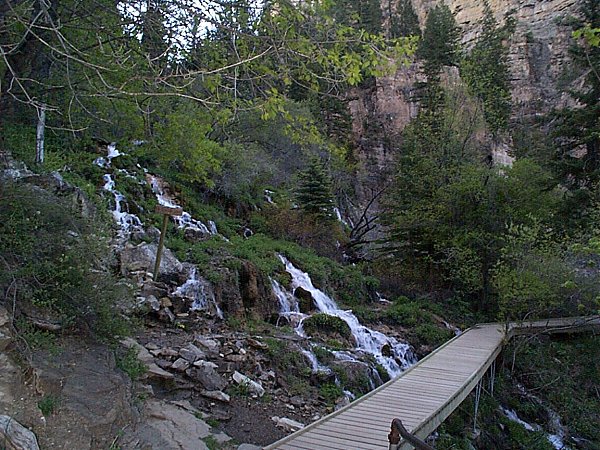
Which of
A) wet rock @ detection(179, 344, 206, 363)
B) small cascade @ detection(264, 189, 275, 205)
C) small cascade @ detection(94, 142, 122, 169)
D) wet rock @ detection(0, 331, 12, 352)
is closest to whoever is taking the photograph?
wet rock @ detection(0, 331, 12, 352)

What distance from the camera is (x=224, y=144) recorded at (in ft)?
63.9

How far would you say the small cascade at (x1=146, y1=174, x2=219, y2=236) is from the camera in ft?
50.7

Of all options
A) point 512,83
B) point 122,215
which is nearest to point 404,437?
point 122,215

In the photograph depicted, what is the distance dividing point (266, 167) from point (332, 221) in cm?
381

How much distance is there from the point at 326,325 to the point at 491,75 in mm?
26973

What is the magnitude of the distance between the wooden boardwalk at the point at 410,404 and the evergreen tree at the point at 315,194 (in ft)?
29.6

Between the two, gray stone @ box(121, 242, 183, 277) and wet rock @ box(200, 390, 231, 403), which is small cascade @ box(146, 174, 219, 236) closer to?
gray stone @ box(121, 242, 183, 277)

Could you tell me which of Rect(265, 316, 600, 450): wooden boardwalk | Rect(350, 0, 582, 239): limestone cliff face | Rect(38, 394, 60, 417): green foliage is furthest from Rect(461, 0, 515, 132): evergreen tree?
Rect(38, 394, 60, 417): green foliage

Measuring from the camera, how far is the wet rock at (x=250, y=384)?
759cm

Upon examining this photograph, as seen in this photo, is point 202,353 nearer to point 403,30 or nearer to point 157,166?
point 157,166

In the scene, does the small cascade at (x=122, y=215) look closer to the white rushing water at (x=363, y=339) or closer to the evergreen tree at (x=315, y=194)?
the white rushing water at (x=363, y=339)

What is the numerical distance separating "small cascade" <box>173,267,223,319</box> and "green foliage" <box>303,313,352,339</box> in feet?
7.00

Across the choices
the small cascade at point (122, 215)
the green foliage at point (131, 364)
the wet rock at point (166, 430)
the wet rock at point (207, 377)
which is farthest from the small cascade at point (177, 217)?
the wet rock at point (166, 430)

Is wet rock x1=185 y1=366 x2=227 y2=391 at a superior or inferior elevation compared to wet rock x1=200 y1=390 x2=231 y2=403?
superior
